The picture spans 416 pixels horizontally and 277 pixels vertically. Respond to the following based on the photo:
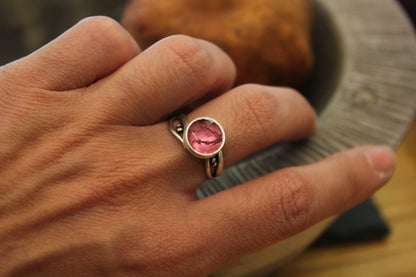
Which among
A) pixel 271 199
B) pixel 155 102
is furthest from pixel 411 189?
pixel 155 102

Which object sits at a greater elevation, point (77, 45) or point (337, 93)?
point (77, 45)

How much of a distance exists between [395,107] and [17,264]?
0.52 meters

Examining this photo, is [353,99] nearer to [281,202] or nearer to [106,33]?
[281,202]

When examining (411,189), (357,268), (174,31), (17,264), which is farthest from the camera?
(411,189)

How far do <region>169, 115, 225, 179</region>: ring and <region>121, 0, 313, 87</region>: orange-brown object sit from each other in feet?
0.65

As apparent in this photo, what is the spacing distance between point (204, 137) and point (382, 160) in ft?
0.75

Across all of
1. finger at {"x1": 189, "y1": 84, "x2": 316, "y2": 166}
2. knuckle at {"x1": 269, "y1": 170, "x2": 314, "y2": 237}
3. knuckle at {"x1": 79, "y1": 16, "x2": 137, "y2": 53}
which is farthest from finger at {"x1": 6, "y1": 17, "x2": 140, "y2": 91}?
knuckle at {"x1": 269, "y1": 170, "x2": 314, "y2": 237}

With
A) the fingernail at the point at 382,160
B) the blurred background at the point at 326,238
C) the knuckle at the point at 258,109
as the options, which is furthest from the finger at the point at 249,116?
the blurred background at the point at 326,238

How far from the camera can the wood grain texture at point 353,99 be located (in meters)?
0.51

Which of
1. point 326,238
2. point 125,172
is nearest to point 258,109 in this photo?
point 125,172

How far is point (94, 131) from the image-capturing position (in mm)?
401

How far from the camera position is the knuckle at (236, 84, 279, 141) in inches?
17.1

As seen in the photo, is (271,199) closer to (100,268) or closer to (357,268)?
(100,268)

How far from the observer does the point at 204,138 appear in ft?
1.33
